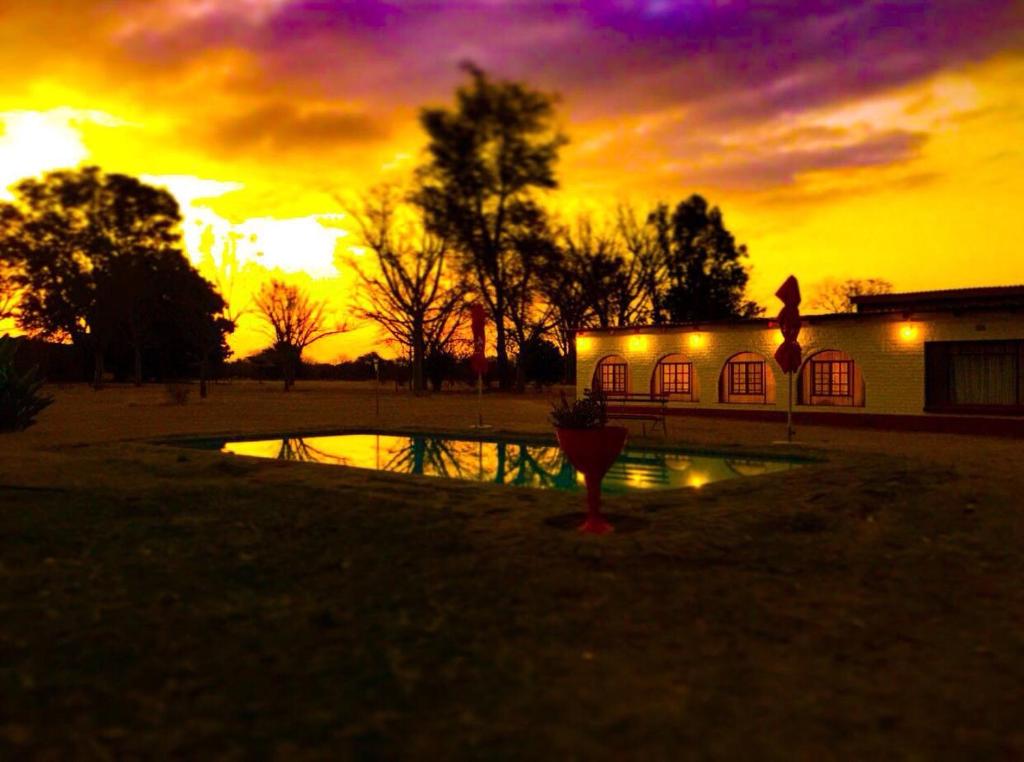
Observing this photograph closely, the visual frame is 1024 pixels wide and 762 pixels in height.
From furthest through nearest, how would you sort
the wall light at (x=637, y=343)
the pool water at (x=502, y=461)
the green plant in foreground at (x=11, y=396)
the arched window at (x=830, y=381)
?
the wall light at (x=637, y=343)
the arched window at (x=830, y=381)
the green plant in foreground at (x=11, y=396)
the pool water at (x=502, y=461)

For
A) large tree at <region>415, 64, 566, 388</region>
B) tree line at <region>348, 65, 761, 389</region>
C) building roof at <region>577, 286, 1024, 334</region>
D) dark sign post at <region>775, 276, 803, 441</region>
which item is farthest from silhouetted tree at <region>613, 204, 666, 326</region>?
dark sign post at <region>775, 276, 803, 441</region>

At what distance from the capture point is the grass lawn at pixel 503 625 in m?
2.92

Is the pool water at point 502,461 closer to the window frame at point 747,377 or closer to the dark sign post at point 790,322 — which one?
the dark sign post at point 790,322

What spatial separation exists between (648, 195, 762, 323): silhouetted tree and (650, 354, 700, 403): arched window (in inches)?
837

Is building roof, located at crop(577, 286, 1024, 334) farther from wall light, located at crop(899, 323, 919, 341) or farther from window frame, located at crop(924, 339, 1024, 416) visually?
window frame, located at crop(924, 339, 1024, 416)

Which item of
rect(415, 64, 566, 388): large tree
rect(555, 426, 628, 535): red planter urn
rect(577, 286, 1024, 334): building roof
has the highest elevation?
rect(415, 64, 566, 388): large tree

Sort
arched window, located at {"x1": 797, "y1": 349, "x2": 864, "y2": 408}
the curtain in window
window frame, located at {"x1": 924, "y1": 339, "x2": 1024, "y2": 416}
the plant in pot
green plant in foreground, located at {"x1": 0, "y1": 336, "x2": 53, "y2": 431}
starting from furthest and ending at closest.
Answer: arched window, located at {"x1": 797, "y1": 349, "x2": 864, "y2": 408}, the curtain in window, window frame, located at {"x1": 924, "y1": 339, "x2": 1024, "y2": 416}, green plant in foreground, located at {"x1": 0, "y1": 336, "x2": 53, "y2": 431}, the plant in pot

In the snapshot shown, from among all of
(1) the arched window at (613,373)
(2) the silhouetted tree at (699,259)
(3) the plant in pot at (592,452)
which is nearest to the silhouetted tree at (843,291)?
(2) the silhouetted tree at (699,259)

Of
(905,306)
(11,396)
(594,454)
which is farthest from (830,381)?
(11,396)

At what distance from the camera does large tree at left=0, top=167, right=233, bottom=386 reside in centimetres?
4506

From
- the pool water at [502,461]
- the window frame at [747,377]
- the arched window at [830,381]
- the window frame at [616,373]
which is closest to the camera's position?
the pool water at [502,461]

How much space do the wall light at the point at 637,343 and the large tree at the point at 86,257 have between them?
32935 millimetres

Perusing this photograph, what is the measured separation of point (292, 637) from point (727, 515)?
14.9 ft

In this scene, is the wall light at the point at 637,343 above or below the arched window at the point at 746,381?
above
